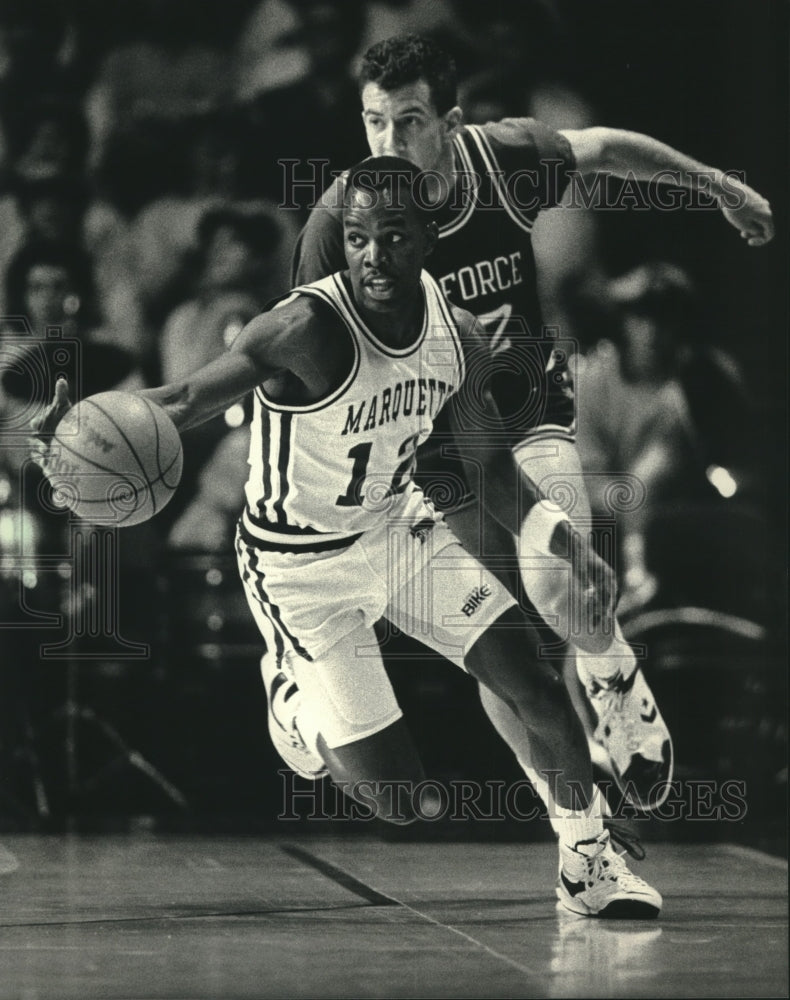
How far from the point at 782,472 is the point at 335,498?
1804mm

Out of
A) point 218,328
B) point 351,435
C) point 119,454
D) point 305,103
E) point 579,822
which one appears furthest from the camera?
point 218,328

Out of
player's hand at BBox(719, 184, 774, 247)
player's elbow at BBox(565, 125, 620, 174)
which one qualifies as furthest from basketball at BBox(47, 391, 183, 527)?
player's hand at BBox(719, 184, 774, 247)

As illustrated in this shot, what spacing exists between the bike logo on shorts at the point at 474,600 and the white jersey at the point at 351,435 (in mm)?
351

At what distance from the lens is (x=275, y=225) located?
5.20m

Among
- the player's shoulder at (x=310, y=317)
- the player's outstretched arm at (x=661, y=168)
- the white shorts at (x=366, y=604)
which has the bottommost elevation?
the white shorts at (x=366, y=604)

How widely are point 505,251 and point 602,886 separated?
1.97 m

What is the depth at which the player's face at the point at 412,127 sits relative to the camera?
4828 millimetres

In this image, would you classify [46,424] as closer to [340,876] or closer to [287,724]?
[287,724]

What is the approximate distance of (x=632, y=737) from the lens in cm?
516

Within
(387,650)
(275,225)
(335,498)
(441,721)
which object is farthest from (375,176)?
(441,721)

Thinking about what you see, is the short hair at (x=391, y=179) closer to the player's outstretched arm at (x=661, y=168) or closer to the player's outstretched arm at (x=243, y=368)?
the player's outstretched arm at (x=243, y=368)

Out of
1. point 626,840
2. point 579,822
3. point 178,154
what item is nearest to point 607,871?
point 579,822

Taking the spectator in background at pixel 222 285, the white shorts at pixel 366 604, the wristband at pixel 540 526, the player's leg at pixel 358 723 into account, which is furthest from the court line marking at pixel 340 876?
the spectator in background at pixel 222 285

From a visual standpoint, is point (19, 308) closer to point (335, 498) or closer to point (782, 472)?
point (335, 498)
